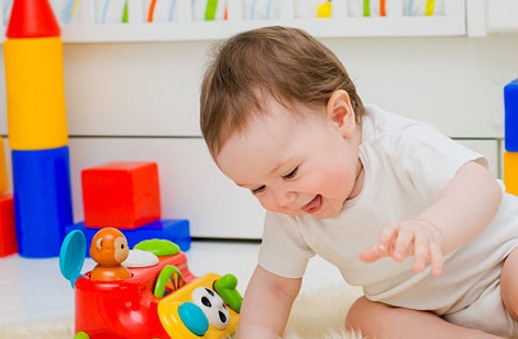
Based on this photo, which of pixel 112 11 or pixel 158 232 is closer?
pixel 158 232

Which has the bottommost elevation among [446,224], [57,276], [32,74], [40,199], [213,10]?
[57,276]

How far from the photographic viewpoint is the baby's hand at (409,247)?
74 centimetres

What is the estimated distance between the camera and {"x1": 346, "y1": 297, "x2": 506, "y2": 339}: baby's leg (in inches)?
38.9

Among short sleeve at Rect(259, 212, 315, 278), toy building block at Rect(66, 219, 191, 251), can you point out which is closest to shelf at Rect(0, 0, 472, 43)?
toy building block at Rect(66, 219, 191, 251)

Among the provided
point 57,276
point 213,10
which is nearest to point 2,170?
point 57,276

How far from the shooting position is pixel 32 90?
1686 mm

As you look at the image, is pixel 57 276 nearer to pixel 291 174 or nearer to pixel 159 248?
pixel 159 248

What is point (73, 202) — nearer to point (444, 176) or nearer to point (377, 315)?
point (377, 315)

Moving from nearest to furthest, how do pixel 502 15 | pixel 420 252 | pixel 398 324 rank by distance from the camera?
1. pixel 420 252
2. pixel 398 324
3. pixel 502 15

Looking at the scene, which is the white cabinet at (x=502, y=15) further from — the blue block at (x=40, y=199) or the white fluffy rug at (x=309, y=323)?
the blue block at (x=40, y=199)

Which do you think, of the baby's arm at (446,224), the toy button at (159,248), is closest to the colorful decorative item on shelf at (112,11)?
the toy button at (159,248)

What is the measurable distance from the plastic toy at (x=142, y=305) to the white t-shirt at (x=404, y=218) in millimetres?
152

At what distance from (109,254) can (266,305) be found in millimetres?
191

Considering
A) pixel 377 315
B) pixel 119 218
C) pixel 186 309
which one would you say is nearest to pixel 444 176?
pixel 377 315
